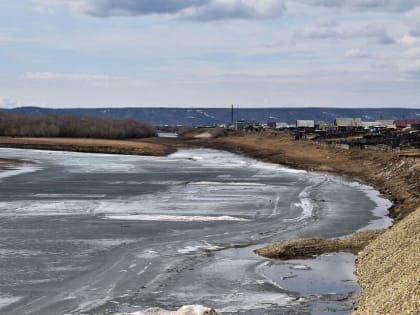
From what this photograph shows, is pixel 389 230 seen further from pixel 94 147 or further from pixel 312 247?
pixel 94 147

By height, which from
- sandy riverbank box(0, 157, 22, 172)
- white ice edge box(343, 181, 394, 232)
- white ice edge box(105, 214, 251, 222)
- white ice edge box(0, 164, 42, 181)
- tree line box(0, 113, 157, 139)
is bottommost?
white ice edge box(343, 181, 394, 232)

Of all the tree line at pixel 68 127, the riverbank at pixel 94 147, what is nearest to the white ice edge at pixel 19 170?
the riverbank at pixel 94 147

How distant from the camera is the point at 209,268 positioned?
67.1 feet

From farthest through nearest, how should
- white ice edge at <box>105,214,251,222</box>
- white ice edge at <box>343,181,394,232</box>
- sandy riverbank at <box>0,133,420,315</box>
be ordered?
white ice edge at <box>105,214,251,222</box>
white ice edge at <box>343,181,394,232</box>
sandy riverbank at <box>0,133,420,315</box>

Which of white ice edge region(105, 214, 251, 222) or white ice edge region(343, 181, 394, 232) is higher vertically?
white ice edge region(105, 214, 251, 222)

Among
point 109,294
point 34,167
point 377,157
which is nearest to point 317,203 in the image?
point 109,294

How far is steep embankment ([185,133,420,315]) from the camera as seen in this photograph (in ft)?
44.8

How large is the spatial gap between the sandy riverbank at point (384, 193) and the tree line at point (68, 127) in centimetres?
3355

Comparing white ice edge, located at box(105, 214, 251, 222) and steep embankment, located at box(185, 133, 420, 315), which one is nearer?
steep embankment, located at box(185, 133, 420, 315)

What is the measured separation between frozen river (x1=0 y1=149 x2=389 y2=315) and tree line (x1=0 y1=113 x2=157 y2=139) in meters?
99.3

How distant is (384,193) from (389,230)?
19.7 meters

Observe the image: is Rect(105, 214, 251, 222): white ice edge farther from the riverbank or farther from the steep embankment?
the riverbank

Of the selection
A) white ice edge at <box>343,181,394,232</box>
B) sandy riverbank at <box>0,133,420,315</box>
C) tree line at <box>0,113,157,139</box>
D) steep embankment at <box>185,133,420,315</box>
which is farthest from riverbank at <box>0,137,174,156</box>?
white ice edge at <box>343,181,394,232</box>

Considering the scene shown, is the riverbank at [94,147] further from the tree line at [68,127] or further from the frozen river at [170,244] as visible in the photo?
the frozen river at [170,244]
